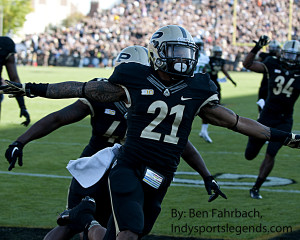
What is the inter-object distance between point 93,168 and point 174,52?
998 millimetres

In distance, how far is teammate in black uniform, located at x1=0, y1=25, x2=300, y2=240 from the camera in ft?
11.8

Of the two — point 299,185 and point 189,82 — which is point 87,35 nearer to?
point 299,185

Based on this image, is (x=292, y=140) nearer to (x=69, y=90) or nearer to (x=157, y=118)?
(x=157, y=118)

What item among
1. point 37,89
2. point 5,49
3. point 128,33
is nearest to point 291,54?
point 5,49

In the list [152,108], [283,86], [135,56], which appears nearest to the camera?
[152,108]

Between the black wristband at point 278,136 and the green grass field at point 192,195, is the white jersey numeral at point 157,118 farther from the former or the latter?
the green grass field at point 192,195

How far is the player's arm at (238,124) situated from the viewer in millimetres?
3865

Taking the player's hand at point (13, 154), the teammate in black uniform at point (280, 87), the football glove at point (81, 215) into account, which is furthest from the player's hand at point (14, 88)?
the teammate in black uniform at point (280, 87)

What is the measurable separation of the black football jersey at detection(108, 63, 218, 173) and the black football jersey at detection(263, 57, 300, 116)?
372 centimetres

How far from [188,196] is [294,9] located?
29.2 m

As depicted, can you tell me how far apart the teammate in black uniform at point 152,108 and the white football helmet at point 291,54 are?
3.47 m

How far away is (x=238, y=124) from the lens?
396cm

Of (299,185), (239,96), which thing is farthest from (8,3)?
(299,185)

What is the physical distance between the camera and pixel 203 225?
5602 millimetres
